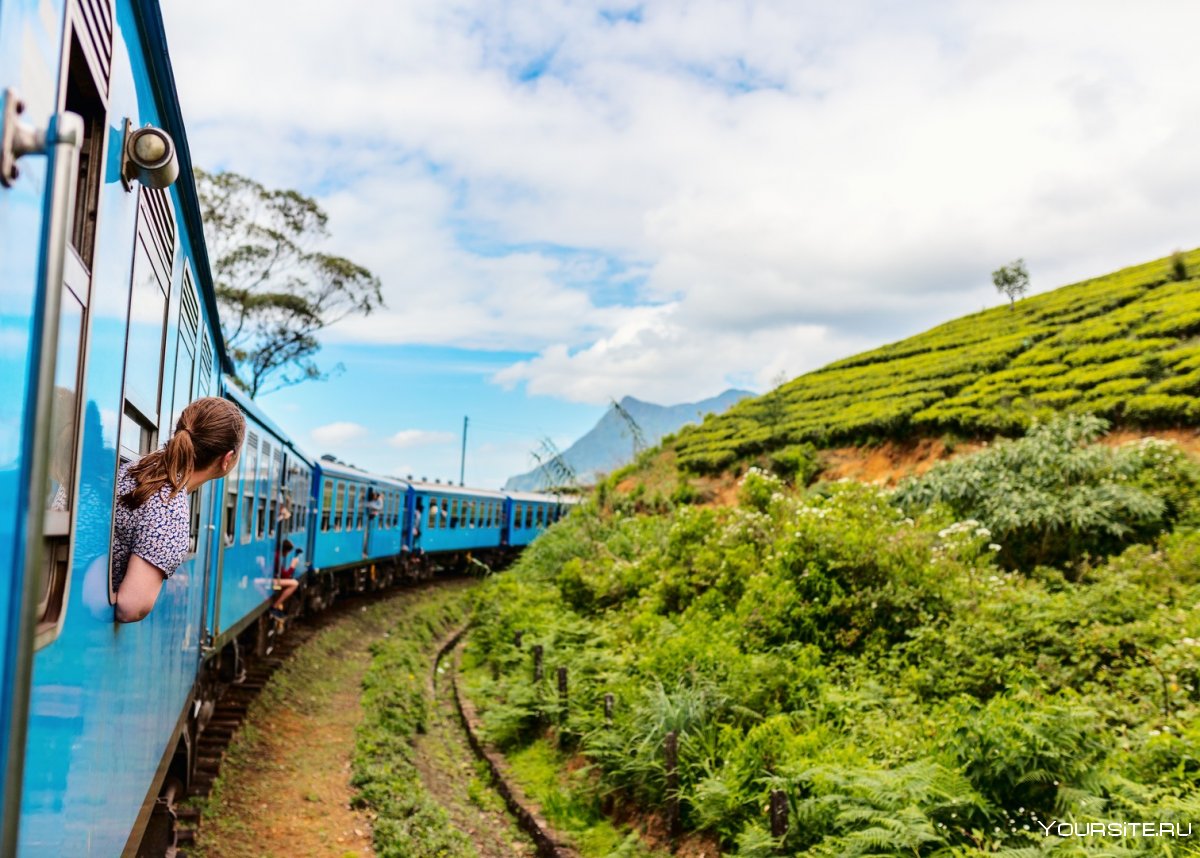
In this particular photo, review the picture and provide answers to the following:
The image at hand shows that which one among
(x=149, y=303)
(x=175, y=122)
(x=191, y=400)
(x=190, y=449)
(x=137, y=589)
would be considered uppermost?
(x=175, y=122)

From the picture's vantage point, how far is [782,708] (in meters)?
8.11

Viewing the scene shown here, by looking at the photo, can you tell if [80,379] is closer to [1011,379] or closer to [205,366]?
[205,366]

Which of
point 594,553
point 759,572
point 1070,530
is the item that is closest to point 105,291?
point 759,572

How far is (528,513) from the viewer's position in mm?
31812

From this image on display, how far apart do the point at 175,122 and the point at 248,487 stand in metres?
5.62

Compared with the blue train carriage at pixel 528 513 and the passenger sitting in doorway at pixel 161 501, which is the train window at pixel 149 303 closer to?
the passenger sitting in doorway at pixel 161 501

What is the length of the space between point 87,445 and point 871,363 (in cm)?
3088

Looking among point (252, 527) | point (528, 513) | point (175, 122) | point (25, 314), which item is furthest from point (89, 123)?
point (528, 513)

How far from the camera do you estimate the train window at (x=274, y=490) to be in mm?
10294

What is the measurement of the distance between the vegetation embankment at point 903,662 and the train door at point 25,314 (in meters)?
4.83

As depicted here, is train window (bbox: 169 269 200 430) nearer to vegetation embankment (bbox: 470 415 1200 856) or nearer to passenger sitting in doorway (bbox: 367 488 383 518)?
vegetation embankment (bbox: 470 415 1200 856)

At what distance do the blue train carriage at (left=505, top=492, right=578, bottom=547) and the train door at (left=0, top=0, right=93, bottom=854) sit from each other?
2757 centimetres

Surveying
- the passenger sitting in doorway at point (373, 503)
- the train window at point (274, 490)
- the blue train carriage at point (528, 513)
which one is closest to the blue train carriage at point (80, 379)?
the train window at point (274, 490)

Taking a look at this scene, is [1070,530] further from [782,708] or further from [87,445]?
[87,445]
